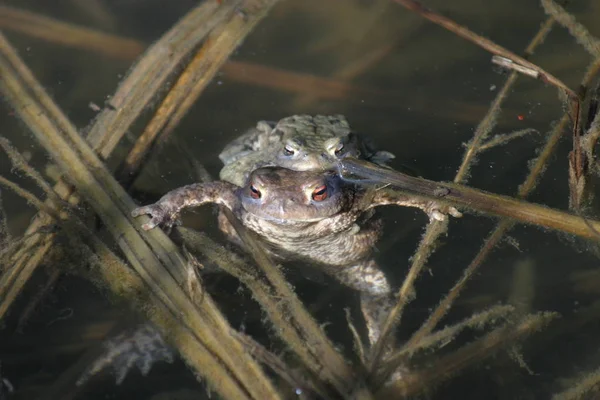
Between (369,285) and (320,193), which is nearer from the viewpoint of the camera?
(320,193)

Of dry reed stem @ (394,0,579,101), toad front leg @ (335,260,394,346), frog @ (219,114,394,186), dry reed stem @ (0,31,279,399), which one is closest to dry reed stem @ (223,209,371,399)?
dry reed stem @ (0,31,279,399)

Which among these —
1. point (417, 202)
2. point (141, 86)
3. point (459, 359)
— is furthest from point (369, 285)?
point (141, 86)

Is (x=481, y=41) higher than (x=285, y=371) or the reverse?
higher

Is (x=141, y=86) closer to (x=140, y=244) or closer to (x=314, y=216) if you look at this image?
(x=140, y=244)

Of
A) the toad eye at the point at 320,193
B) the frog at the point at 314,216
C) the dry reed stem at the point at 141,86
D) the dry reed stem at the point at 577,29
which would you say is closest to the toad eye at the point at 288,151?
the frog at the point at 314,216

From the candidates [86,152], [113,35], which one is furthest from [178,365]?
[113,35]
